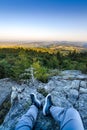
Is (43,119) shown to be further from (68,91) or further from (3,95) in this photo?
(3,95)

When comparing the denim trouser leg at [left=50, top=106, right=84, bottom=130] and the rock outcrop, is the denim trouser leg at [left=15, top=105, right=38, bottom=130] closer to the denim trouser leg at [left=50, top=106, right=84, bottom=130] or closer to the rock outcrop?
the rock outcrop

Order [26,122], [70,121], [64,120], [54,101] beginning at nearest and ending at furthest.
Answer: [70,121]
[64,120]
[26,122]
[54,101]

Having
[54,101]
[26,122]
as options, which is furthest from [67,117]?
[54,101]

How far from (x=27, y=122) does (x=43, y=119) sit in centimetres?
114

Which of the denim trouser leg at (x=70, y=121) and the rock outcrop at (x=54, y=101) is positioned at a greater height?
the denim trouser leg at (x=70, y=121)

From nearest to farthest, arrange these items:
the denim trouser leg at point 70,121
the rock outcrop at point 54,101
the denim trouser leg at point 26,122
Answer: the denim trouser leg at point 70,121 → the denim trouser leg at point 26,122 → the rock outcrop at point 54,101

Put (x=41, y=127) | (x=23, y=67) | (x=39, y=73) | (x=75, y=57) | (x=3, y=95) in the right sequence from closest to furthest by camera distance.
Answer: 1. (x=41, y=127)
2. (x=3, y=95)
3. (x=39, y=73)
4. (x=23, y=67)
5. (x=75, y=57)

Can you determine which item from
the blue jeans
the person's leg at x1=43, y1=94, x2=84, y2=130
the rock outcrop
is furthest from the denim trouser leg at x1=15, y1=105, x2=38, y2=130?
the person's leg at x1=43, y1=94, x2=84, y2=130

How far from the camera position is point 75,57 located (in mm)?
29172

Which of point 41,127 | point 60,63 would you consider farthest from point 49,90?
point 60,63

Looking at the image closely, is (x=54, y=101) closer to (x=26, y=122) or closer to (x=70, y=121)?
(x=26, y=122)

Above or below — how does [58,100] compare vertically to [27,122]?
below

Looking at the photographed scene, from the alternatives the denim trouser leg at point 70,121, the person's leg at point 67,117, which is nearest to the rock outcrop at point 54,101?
the person's leg at point 67,117

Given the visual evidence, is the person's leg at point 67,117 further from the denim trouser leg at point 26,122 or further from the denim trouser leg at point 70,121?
the denim trouser leg at point 26,122
